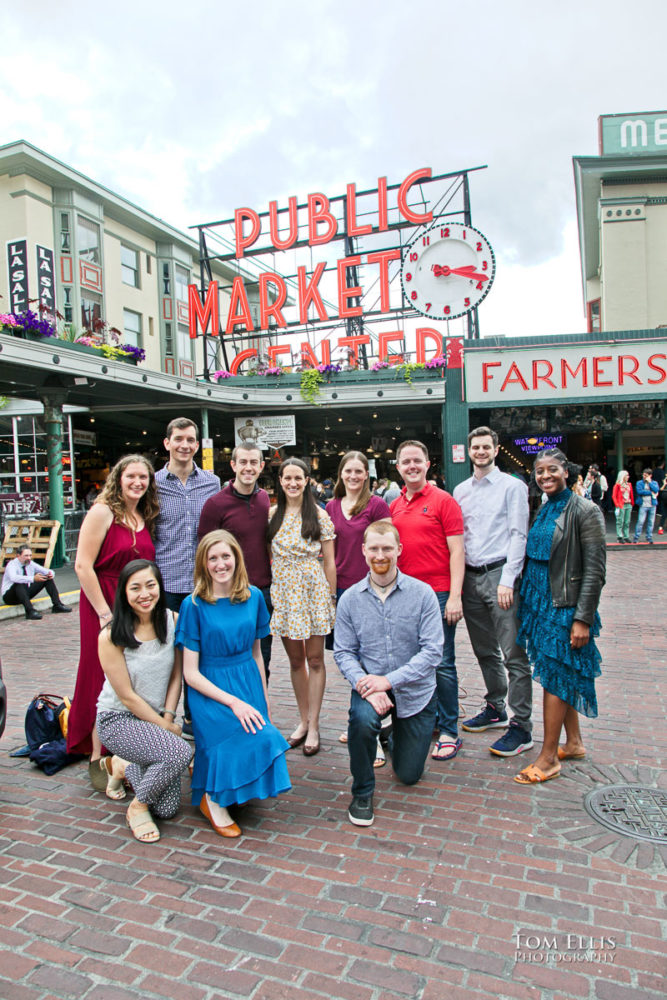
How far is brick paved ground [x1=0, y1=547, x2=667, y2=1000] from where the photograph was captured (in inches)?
82.6

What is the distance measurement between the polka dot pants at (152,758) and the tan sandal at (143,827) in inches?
2.4

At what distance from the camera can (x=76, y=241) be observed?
23.2 meters

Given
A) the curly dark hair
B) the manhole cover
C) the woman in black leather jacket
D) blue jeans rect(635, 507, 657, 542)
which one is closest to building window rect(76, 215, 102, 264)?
blue jeans rect(635, 507, 657, 542)

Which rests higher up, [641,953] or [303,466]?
[303,466]

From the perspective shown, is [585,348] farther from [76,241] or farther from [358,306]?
[76,241]

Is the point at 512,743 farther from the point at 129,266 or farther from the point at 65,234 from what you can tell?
the point at 129,266

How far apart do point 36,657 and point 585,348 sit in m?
14.4

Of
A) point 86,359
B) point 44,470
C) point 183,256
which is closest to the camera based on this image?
point 86,359

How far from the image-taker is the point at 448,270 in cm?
1722

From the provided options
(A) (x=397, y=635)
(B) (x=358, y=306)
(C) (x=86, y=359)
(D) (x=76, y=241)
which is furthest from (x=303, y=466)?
(D) (x=76, y=241)

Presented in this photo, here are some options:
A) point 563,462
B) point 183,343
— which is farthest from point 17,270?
point 563,462

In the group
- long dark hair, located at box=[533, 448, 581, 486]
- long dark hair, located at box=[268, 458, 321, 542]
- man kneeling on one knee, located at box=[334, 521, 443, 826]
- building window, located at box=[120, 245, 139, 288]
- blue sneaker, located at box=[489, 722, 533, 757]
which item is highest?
building window, located at box=[120, 245, 139, 288]

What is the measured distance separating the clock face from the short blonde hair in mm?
15226

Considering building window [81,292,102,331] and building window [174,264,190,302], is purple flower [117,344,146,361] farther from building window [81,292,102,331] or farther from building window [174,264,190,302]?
building window [174,264,190,302]
